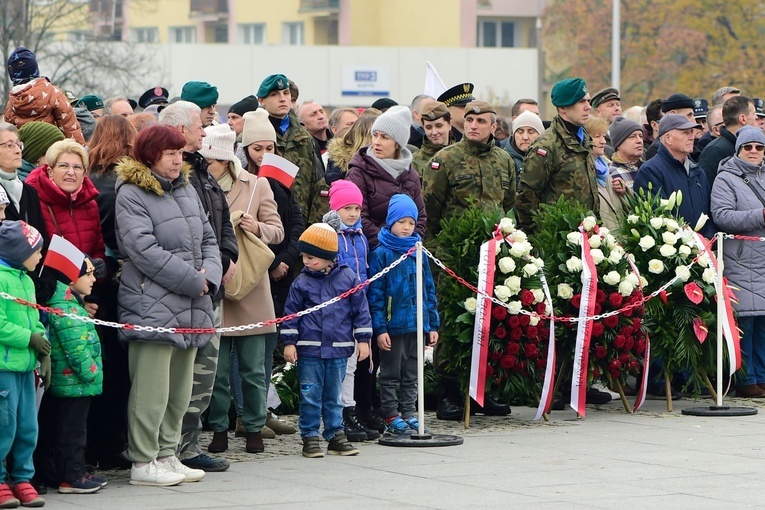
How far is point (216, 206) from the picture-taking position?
9734mm

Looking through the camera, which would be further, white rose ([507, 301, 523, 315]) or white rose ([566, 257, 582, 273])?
white rose ([566, 257, 582, 273])

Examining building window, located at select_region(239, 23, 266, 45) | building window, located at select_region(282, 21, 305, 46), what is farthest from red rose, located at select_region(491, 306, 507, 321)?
building window, located at select_region(282, 21, 305, 46)

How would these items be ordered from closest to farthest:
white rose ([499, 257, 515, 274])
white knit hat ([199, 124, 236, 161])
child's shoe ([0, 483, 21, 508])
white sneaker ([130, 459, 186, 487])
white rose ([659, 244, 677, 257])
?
child's shoe ([0, 483, 21, 508]), white sneaker ([130, 459, 186, 487]), white knit hat ([199, 124, 236, 161]), white rose ([499, 257, 515, 274]), white rose ([659, 244, 677, 257])

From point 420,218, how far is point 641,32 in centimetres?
4843

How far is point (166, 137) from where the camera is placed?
905 centimetres

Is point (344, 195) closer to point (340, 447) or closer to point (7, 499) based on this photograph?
point (340, 447)

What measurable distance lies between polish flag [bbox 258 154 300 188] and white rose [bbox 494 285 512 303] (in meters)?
1.81

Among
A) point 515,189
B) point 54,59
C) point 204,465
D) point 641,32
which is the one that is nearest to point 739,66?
point 641,32

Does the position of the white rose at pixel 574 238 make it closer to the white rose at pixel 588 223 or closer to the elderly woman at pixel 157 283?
the white rose at pixel 588 223

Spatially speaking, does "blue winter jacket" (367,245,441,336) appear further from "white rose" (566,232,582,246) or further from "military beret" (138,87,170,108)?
"military beret" (138,87,170,108)

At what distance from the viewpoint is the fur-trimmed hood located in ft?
29.5

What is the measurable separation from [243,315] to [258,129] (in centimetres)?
151

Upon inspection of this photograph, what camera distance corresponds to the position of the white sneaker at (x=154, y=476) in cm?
904

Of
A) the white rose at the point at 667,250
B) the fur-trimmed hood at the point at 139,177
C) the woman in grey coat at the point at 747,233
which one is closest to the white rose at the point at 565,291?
the white rose at the point at 667,250
